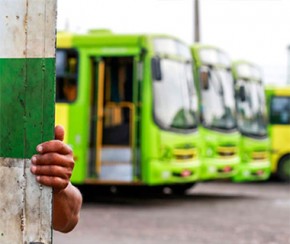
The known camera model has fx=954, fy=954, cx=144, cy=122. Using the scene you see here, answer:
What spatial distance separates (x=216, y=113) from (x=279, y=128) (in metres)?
6.57

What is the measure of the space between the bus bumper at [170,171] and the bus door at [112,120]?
36cm

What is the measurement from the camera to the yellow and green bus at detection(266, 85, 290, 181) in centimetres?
2423

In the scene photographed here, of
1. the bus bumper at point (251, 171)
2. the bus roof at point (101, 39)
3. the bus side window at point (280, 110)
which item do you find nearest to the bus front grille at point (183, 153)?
the bus roof at point (101, 39)

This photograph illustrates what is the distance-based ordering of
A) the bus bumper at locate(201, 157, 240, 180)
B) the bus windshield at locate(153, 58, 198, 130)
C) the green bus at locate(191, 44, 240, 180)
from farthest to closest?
1. the green bus at locate(191, 44, 240, 180)
2. the bus bumper at locate(201, 157, 240, 180)
3. the bus windshield at locate(153, 58, 198, 130)

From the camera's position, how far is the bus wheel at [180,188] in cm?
1959

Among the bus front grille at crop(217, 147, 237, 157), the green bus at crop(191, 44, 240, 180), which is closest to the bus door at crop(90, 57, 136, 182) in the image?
the green bus at crop(191, 44, 240, 180)

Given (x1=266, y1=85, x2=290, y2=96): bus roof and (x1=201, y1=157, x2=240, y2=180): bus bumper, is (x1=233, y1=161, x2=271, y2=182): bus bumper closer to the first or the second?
(x1=201, y1=157, x2=240, y2=180): bus bumper

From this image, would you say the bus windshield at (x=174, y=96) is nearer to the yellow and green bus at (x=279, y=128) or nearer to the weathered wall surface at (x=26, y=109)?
the yellow and green bus at (x=279, y=128)

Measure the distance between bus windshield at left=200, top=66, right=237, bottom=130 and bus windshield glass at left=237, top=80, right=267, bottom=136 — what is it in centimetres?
158

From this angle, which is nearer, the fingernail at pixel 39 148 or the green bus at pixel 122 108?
the fingernail at pixel 39 148

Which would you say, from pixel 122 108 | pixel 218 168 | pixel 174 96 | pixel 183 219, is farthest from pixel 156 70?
pixel 218 168

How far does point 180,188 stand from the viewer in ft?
65.4

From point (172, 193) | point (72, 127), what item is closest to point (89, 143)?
point (72, 127)

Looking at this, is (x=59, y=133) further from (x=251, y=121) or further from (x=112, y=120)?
(x=251, y=121)
